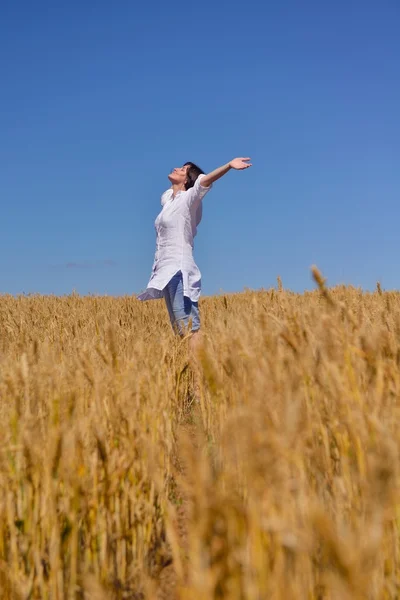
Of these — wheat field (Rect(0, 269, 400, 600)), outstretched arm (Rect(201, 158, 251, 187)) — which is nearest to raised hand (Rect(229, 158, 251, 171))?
outstretched arm (Rect(201, 158, 251, 187))

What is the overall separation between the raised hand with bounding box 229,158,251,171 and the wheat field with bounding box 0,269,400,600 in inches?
65.3

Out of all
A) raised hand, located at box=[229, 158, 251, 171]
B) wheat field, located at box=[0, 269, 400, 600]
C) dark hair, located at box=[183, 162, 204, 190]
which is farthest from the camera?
dark hair, located at box=[183, 162, 204, 190]

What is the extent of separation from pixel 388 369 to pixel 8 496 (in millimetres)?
1085

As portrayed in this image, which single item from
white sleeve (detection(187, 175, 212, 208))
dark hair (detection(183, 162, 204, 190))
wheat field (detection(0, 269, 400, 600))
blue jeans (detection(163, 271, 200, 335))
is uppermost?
dark hair (detection(183, 162, 204, 190))

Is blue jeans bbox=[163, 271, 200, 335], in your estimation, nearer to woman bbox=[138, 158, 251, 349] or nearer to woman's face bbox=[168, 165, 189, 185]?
woman bbox=[138, 158, 251, 349]

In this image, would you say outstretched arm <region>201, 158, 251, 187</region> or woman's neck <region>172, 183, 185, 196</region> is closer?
outstretched arm <region>201, 158, 251, 187</region>

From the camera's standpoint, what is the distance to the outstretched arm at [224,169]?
12.1ft

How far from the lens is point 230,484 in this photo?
977 mm

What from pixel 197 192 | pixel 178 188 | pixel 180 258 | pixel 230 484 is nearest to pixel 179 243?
pixel 180 258

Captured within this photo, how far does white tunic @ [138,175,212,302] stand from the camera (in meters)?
4.22

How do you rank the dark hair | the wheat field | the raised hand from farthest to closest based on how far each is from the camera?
the dark hair → the raised hand → the wheat field

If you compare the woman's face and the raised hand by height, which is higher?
the woman's face

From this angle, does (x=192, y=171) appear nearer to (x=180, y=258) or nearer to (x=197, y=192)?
(x=197, y=192)

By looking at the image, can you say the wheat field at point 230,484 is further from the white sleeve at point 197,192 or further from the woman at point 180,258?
the white sleeve at point 197,192
